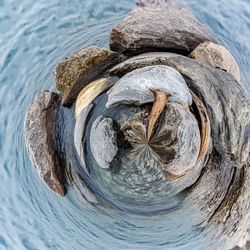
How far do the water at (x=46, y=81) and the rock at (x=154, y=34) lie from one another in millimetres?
83

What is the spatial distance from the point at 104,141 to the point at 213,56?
0.25 m

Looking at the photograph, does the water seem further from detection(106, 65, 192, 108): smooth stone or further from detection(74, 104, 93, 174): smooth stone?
detection(106, 65, 192, 108): smooth stone

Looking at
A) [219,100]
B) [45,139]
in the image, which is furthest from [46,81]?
[219,100]

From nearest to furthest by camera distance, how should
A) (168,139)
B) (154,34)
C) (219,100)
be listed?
(168,139)
(219,100)
(154,34)

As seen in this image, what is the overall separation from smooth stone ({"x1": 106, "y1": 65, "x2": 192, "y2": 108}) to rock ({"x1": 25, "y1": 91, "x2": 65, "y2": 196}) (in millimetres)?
170

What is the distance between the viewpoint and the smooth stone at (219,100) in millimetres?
589

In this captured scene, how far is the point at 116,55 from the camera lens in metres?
0.68

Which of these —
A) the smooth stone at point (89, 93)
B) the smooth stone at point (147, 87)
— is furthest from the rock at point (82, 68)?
the smooth stone at point (147, 87)

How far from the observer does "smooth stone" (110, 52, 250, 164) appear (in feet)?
1.93

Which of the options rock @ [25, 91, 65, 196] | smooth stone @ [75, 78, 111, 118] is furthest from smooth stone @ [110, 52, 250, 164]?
rock @ [25, 91, 65, 196]

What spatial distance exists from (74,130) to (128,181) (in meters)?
0.13

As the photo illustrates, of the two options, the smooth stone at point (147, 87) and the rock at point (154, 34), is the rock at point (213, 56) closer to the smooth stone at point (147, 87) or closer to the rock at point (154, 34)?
the rock at point (154, 34)

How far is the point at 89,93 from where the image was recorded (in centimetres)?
61

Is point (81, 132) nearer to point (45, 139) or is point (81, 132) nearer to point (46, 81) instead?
point (45, 139)
